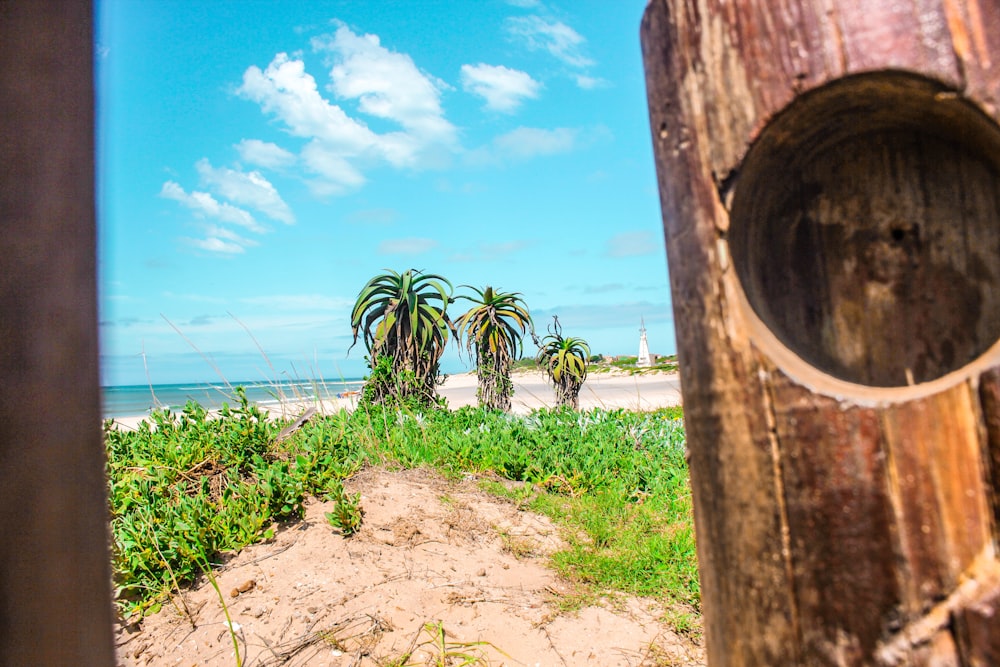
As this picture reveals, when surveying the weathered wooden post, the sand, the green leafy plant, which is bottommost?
the sand

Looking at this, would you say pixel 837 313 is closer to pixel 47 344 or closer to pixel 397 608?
pixel 47 344

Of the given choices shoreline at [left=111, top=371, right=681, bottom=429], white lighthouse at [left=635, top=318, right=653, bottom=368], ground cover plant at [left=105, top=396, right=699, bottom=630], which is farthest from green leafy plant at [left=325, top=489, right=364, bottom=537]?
white lighthouse at [left=635, top=318, right=653, bottom=368]

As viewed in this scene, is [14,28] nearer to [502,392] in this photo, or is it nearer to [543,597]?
[543,597]

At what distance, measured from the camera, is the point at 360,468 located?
209 inches

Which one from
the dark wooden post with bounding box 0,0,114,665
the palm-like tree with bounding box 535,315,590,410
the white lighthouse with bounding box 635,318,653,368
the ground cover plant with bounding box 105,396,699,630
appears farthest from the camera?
the white lighthouse with bounding box 635,318,653,368

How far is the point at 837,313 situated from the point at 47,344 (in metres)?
1.10

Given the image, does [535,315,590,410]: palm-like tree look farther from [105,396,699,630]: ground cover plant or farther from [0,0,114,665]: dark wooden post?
[0,0,114,665]: dark wooden post

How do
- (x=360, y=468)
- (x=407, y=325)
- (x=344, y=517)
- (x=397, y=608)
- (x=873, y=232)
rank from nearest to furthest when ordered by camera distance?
(x=873, y=232), (x=397, y=608), (x=344, y=517), (x=360, y=468), (x=407, y=325)

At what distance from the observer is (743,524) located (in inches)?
→ 36.6

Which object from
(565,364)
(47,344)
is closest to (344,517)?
(47,344)

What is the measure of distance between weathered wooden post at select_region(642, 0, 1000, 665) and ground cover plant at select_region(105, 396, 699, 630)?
2712mm

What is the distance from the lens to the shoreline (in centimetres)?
683

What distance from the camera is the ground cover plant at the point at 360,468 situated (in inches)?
144

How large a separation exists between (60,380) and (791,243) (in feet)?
3.46
